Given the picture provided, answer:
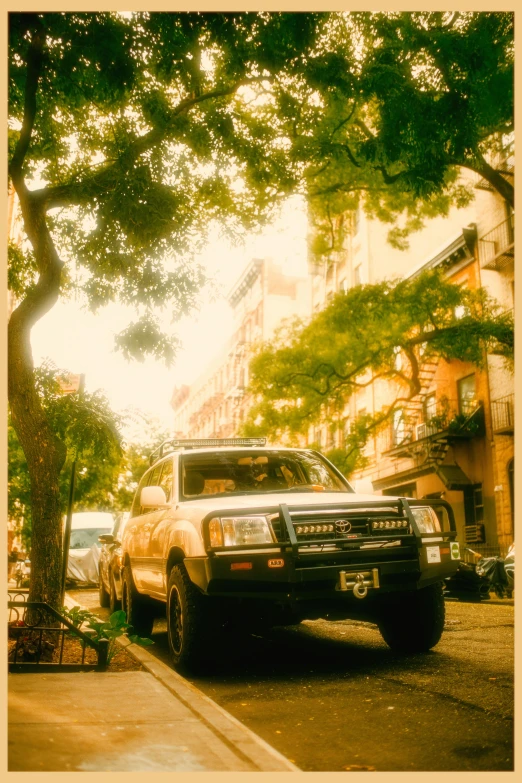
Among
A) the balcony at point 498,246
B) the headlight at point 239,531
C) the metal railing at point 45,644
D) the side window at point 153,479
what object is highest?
the balcony at point 498,246

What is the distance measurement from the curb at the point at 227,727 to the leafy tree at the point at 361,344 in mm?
16148

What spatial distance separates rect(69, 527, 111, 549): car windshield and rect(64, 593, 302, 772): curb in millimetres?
17684

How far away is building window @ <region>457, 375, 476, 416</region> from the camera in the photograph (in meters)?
26.2

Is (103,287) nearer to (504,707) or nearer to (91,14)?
(91,14)

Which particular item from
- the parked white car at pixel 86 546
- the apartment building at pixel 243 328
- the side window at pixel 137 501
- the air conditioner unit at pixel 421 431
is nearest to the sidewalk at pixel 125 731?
the side window at pixel 137 501

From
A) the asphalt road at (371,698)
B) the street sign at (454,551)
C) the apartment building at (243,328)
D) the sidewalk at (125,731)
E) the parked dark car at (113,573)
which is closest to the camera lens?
the sidewalk at (125,731)

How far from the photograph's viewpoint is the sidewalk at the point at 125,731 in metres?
3.73

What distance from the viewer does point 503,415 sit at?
78.9 feet

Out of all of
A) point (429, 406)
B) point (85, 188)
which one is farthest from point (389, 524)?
point (429, 406)

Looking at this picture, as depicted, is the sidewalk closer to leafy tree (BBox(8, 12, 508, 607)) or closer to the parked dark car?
leafy tree (BBox(8, 12, 508, 607))

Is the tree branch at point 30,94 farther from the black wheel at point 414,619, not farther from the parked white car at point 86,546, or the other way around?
the parked white car at point 86,546

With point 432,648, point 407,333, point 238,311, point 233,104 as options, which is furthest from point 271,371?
point 238,311

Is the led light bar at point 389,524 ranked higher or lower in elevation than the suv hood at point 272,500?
lower

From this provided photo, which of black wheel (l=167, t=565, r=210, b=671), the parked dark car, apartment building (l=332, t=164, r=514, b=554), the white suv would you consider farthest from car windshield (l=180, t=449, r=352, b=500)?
apartment building (l=332, t=164, r=514, b=554)
